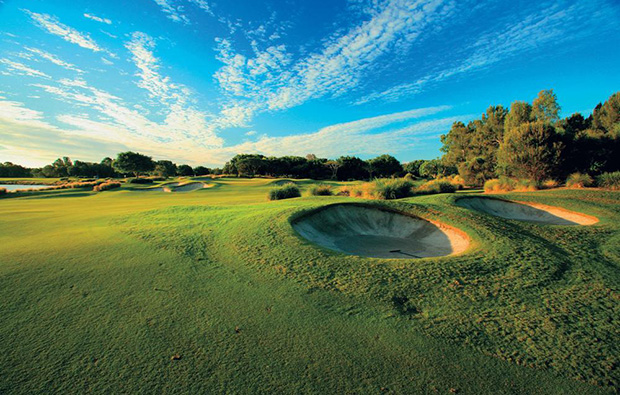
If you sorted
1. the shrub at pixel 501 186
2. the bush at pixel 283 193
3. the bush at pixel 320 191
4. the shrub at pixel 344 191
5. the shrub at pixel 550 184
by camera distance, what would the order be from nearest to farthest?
the bush at pixel 283 193 → the bush at pixel 320 191 → the shrub at pixel 344 191 → the shrub at pixel 550 184 → the shrub at pixel 501 186

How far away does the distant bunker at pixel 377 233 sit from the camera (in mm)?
8531

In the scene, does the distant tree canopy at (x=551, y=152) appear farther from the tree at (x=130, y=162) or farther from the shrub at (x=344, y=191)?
the tree at (x=130, y=162)

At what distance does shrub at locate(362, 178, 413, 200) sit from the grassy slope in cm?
993

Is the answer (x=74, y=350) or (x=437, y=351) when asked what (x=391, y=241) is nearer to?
(x=437, y=351)

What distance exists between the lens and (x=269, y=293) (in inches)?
182

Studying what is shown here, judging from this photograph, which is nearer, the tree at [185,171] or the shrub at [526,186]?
the shrub at [526,186]

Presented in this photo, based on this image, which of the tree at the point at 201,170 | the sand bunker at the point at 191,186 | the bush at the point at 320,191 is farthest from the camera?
the tree at the point at 201,170

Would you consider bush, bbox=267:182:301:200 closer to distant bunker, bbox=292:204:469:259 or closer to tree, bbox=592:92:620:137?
distant bunker, bbox=292:204:469:259

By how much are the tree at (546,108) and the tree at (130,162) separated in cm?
8979

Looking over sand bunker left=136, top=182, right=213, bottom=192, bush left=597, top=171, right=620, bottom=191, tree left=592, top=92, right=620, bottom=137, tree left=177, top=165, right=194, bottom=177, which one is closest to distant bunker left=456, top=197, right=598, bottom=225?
bush left=597, top=171, right=620, bottom=191

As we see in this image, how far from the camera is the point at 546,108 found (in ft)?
131

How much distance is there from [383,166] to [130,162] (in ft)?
244

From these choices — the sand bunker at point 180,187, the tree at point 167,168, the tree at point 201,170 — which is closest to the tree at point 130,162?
the tree at point 167,168

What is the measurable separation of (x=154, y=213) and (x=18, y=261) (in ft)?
20.3
